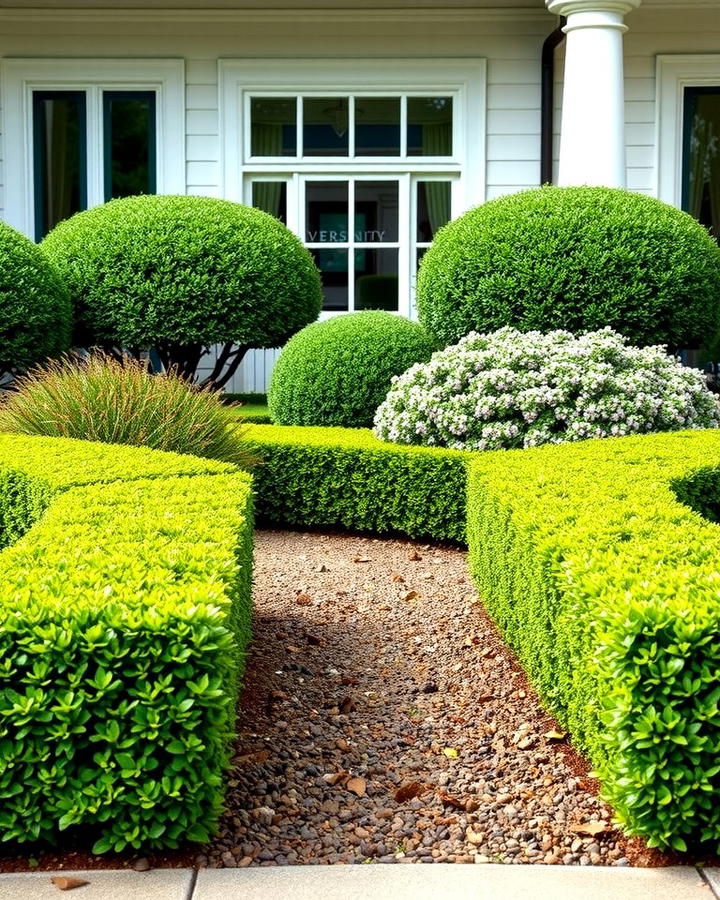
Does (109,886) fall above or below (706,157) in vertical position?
below

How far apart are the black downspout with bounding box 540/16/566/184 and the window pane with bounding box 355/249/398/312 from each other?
1758 mm

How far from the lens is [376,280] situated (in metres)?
12.2

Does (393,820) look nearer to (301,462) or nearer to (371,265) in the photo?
(301,462)

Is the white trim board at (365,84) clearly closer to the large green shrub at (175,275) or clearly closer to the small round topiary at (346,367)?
the large green shrub at (175,275)

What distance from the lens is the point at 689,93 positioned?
1202 cm

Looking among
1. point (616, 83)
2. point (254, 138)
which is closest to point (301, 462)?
point (616, 83)

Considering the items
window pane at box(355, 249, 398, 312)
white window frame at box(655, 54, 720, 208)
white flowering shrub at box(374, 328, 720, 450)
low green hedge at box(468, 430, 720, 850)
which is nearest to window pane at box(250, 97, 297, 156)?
window pane at box(355, 249, 398, 312)

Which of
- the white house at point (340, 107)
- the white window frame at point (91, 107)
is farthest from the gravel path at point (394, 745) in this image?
the white window frame at point (91, 107)

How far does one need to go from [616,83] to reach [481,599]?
20.4 ft

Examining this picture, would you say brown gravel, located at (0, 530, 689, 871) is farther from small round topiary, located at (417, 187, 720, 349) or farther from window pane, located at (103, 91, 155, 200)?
window pane, located at (103, 91, 155, 200)

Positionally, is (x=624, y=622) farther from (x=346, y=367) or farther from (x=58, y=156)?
(x=58, y=156)

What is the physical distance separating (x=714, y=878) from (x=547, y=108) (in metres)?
10.2

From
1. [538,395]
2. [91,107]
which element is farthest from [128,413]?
[91,107]

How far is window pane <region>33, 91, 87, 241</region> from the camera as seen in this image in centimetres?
1208
